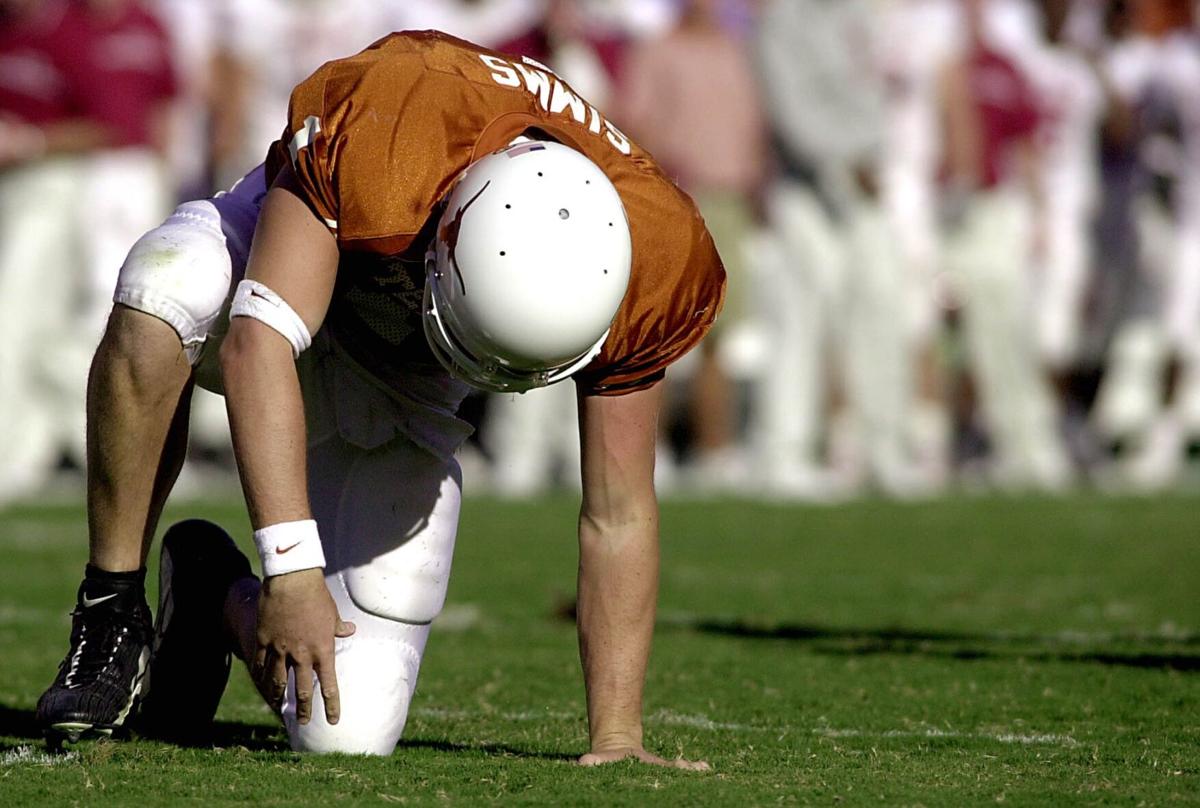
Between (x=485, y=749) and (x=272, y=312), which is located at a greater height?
(x=272, y=312)

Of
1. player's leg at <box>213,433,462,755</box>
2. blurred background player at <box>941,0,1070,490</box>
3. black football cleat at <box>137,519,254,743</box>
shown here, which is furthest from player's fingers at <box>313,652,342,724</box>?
blurred background player at <box>941,0,1070,490</box>

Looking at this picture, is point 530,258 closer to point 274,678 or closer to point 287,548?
point 287,548

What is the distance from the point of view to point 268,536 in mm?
3465

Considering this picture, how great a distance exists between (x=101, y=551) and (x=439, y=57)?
1153 mm

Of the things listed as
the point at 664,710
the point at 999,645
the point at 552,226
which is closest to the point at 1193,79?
the point at 999,645

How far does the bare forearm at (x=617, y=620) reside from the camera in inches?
149

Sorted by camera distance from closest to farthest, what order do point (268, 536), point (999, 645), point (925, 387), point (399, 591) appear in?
1. point (268, 536)
2. point (399, 591)
3. point (999, 645)
4. point (925, 387)

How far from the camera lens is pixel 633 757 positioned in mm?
3699

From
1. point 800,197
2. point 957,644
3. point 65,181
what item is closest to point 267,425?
point 957,644

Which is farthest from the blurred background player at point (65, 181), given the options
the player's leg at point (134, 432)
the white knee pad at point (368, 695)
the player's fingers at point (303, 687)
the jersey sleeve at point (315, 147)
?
the player's fingers at point (303, 687)

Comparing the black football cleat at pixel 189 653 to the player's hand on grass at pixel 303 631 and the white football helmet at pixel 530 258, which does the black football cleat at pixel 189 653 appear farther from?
the white football helmet at pixel 530 258

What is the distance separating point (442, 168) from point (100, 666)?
1132 millimetres

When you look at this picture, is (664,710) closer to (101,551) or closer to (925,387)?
(101,551)

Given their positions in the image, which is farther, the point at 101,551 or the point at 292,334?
the point at 101,551
